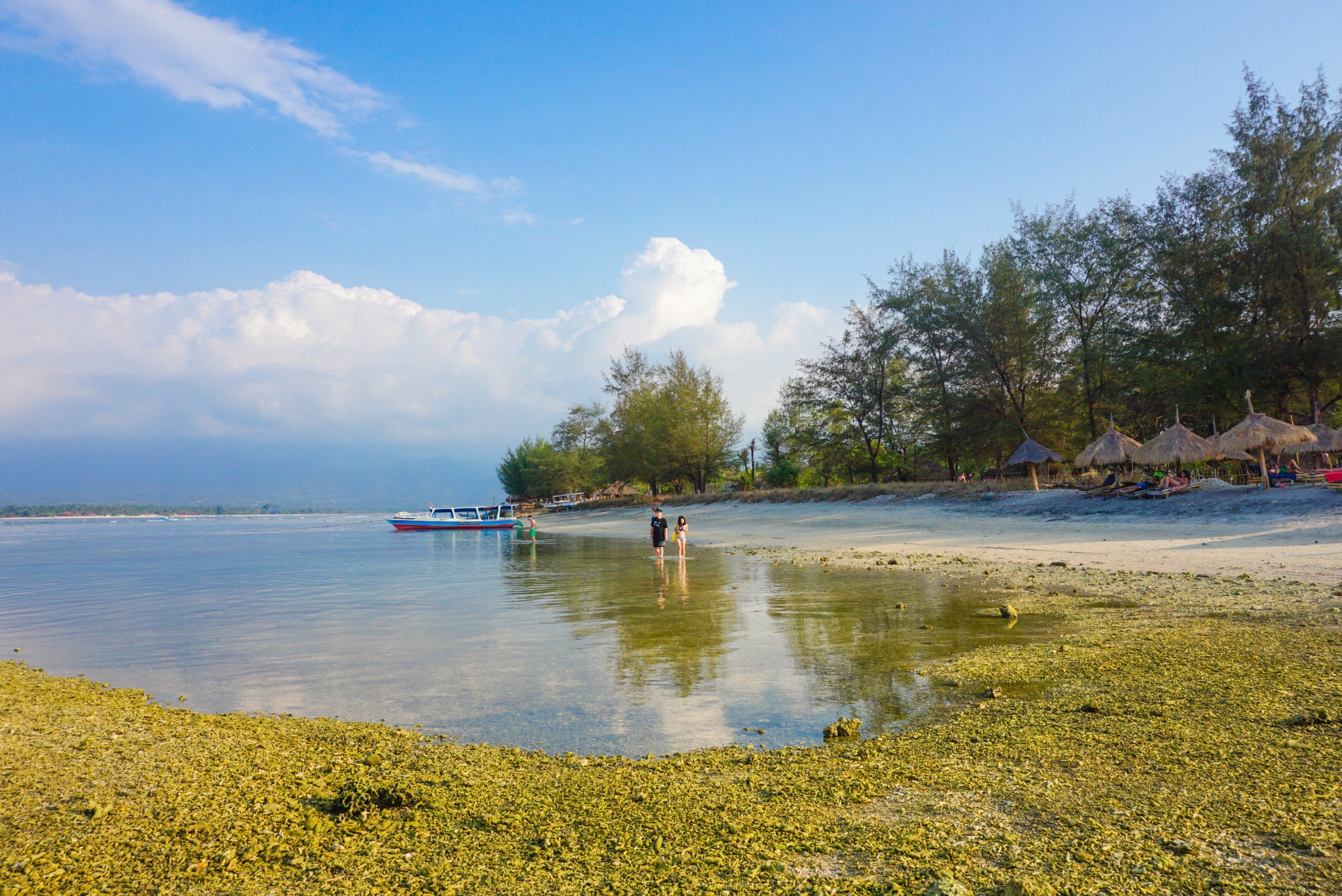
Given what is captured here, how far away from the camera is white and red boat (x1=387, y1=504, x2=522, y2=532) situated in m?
58.4

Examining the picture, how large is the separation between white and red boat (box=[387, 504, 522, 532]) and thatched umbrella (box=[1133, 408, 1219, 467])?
4358 centimetres

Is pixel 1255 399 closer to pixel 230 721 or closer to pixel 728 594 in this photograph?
pixel 728 594

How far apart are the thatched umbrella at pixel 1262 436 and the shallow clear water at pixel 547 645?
18.1m

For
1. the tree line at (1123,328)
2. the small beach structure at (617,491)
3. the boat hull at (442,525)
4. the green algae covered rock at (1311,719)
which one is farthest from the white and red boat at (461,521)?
the green algae covered rock at (1311,719)

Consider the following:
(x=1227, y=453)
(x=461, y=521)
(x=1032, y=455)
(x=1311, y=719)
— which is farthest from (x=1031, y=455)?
(x=461, y=521)

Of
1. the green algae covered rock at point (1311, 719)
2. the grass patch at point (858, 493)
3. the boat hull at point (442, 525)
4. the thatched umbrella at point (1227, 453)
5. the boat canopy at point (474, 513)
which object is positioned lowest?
the boat hull at point (442, 525)

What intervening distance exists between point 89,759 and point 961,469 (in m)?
57.7

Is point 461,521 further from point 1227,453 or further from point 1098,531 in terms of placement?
point 1227,453

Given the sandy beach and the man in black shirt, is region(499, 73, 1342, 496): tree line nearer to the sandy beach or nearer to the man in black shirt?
the sandy beach

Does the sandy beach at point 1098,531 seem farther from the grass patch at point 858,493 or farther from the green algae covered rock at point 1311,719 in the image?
the green algae covered rock at point 1311,719

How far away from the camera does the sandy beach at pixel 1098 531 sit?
14.0m

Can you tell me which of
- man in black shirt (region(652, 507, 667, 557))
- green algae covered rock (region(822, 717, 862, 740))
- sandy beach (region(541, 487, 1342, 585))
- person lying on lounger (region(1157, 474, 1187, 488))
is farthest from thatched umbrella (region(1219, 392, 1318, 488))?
green algae covered rock (region(822, 717, 862, 740))

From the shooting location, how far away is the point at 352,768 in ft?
15.1

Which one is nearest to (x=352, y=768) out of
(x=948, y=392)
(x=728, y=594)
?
(x=728, y=594)
